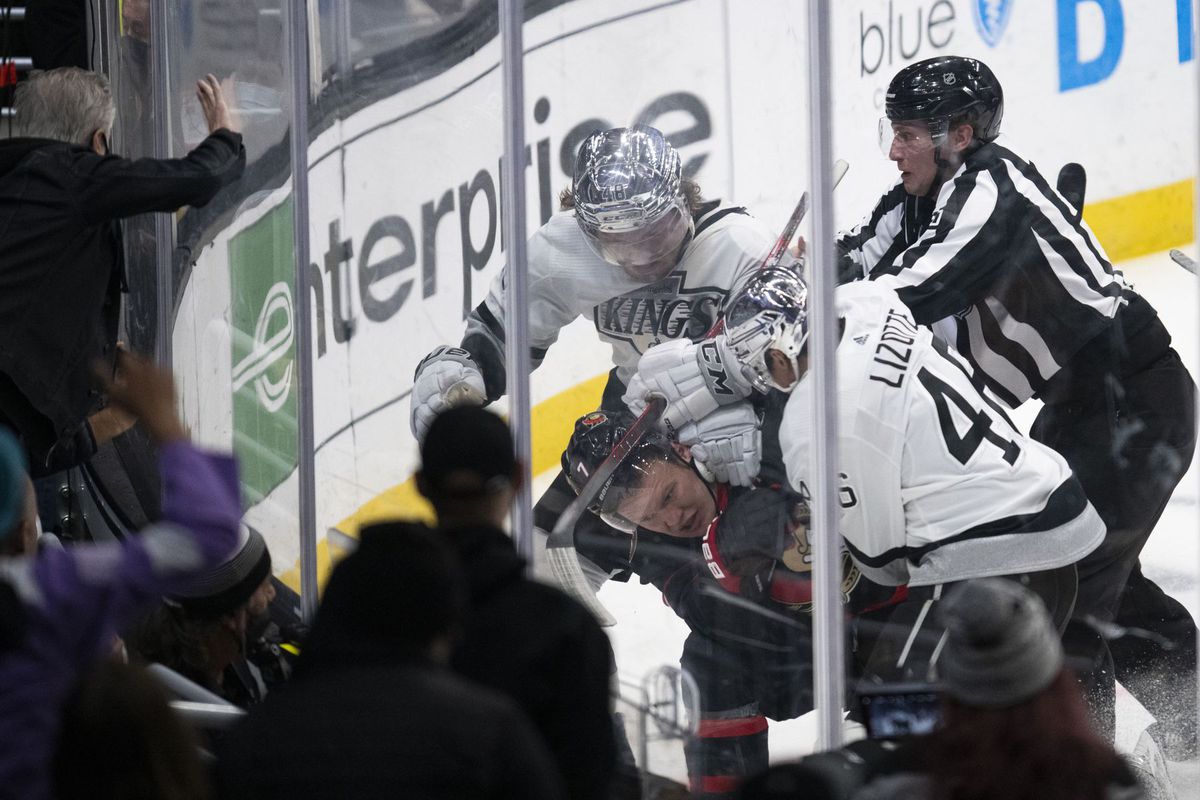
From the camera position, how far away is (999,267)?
7.59 ft

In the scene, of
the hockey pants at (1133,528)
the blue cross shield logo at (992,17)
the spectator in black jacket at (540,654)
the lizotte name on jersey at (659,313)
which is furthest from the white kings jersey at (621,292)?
the spectator in black jacket at (540,654)

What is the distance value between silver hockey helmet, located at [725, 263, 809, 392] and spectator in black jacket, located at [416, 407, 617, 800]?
0.93 m

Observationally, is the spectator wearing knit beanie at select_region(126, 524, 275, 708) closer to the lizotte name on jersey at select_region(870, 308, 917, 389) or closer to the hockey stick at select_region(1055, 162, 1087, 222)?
the lizotte name on jersey at select_region(870, 308, 917, 389)

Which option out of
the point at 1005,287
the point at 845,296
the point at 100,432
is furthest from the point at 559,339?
the point at 100,432

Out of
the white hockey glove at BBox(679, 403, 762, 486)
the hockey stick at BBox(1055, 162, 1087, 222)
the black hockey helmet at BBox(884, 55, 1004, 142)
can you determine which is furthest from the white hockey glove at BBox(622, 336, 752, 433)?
the hockey stick at BBox(1055, 162, 1087, 222)

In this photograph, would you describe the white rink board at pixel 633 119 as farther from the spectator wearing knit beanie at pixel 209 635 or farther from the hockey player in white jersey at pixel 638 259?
the spectator wearing knit beanie at pixel 209 635

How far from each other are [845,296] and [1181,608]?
24.6 inches

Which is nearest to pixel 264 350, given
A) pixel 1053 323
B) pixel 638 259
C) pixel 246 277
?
pixel 246 277

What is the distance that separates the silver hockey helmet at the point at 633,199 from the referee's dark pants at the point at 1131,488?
69cm

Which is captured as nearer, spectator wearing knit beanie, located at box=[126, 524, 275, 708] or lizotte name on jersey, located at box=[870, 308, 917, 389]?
spectator wearing knit beanie, located at box=[126, 524, 275, 708]

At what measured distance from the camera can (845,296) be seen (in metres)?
2.38

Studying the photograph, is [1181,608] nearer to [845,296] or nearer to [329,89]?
[845,296]

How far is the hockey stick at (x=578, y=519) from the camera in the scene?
8.82ft

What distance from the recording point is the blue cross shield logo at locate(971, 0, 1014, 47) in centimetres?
221
